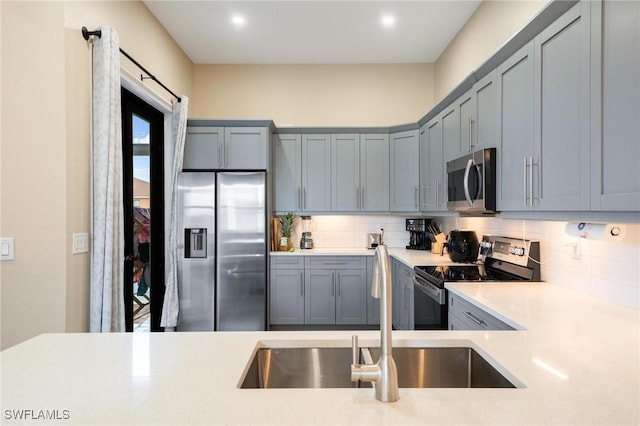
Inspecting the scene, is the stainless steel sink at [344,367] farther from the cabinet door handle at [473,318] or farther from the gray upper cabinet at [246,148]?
the gray upper cabinet at [246,148]

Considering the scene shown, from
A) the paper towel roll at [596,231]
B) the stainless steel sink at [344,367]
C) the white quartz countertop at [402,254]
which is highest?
the paper towel roll at [596,231]

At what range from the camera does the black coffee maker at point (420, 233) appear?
3982mm

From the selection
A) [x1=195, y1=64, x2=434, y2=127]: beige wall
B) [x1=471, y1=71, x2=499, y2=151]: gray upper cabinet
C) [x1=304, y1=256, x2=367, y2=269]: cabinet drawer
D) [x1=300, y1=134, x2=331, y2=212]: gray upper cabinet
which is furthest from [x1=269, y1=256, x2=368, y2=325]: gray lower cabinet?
[x1=471, y1=71, x2=499, y2=151]: gray upper cabinet

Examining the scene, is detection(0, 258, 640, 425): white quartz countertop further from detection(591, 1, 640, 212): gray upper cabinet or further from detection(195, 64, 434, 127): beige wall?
detection(195, 64, 434, 127): beige wall

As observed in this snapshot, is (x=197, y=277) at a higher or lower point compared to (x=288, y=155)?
lower

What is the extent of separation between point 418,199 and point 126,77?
2.98 m

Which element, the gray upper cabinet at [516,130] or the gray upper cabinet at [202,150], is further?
the gray upper cabinet at [202,150]

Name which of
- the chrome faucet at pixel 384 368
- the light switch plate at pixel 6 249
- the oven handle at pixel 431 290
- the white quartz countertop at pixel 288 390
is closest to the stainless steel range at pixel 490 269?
the oven handle at pixel 431 290

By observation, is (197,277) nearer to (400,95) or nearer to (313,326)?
(313,326)

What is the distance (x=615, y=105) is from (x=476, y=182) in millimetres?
1008

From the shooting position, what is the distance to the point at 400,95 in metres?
4.21

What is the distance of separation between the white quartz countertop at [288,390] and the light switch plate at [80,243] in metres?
0.97

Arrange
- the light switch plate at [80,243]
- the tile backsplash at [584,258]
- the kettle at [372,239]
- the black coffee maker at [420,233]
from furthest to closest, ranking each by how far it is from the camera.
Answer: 1. the kettle at [372,239]
2. the black coffee maker at [420,233]
3. the light switch plate at [80,243]
4. the tile backsplash at [584,258]

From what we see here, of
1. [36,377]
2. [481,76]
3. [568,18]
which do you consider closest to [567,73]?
[568,18]
